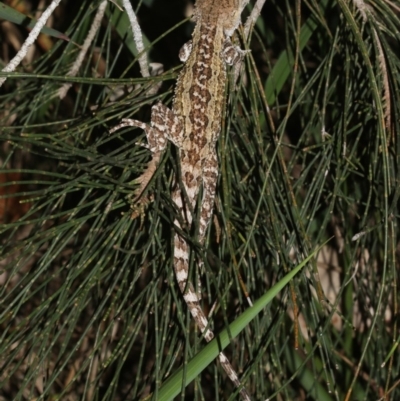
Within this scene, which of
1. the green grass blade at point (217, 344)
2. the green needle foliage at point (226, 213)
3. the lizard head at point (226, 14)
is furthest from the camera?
the lizard head at point (226, 14)

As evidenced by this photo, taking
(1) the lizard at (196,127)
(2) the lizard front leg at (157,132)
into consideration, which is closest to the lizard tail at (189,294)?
(1) the lizard at (196,127)

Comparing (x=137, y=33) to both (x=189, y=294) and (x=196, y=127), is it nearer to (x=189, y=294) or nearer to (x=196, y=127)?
(x=196, y=127)

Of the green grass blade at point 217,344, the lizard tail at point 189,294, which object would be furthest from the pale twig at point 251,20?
the green grass blade at point 217,344

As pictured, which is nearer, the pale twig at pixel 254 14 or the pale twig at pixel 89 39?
the pale twig at pixel 254 14

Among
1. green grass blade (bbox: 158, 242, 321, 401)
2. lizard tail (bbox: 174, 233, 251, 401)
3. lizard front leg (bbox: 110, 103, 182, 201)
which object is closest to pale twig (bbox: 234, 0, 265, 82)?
lizard front leg (bbox: 110, 103, 182, 201)

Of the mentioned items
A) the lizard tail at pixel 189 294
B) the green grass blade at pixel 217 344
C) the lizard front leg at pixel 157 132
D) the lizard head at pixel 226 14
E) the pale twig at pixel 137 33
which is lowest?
the lizard tail at pixel 189 294

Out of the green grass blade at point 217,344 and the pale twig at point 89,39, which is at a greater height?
the pale twig at point 89,39

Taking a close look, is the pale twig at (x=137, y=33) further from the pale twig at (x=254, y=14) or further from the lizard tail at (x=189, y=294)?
the lizard tail at (x=189, y=294)

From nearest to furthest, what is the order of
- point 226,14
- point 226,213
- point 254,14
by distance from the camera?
point 226,213, point 254,14, point 226,14

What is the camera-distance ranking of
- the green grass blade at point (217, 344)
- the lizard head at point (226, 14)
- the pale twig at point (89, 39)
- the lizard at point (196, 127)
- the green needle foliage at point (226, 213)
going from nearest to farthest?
the green grass blade at point (217, 344)
the green needle foliage at point (226, 213)
the lizard at point (196, 127)
the lizard head at point (226, 14)
the pale twig at point (89, 39)

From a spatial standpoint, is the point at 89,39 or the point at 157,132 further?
the point at 89,39

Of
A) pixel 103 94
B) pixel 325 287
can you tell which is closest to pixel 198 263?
pixel 103 94

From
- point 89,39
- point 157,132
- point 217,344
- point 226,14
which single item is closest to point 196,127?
point 157,132
